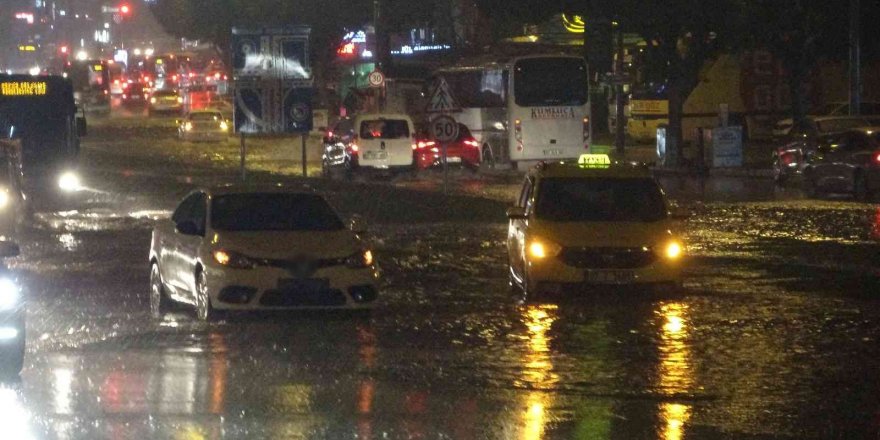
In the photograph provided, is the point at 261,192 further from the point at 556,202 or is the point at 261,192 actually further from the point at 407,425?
the point at 407,425

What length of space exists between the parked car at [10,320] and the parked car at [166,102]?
84.9 meters

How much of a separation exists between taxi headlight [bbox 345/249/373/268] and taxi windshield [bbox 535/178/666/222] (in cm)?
269

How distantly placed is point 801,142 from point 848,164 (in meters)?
3.74

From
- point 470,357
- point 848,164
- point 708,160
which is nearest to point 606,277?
point 470,357

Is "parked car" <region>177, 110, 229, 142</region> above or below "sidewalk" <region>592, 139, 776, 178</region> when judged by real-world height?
above

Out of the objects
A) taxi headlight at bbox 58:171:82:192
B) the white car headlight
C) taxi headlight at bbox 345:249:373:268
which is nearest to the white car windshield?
taxi headlight at bbox 345:249:373:268

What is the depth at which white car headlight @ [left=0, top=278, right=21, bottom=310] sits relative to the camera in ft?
37.1

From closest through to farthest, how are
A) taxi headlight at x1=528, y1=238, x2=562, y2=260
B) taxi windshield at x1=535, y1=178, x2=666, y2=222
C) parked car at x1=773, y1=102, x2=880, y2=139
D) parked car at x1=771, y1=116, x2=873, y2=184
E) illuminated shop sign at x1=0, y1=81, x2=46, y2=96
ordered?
taxi headlight at x1=528, y1=238, x2=562, y2=260 < taxi windshield at x1=535, y1=178, x2=666, y2=222 < parked car at x1=771, y1=116, x2=873, y2=184 < illuminated shop sign at x1=0, y1=81, x2=46, y2=96 < parked car at x1=773, y1=102, x2=880, y2=139

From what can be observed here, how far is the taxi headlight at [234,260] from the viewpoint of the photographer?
14.6 m

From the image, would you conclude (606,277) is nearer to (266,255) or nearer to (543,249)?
(543,249)

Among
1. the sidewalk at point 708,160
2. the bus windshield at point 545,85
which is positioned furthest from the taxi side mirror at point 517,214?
the bus windshield at point 545,85

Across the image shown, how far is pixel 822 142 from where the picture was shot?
33.0 m

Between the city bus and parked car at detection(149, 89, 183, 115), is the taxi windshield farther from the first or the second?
parked car at detection(149, 89, 183, 115)

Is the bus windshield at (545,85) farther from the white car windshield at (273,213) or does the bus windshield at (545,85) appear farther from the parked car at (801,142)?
the white car windshield at (273,213)
